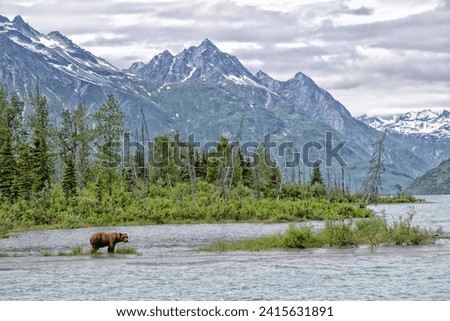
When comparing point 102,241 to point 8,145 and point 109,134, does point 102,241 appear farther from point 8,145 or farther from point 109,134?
point 109,134

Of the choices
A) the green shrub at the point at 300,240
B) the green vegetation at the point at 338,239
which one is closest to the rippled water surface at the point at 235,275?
the green vegetation at the point at 338,239

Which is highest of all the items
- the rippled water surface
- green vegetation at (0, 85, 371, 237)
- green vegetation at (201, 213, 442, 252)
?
green vegetation at (0, 85, 371, 237)

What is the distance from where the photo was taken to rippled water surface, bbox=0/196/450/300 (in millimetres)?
34594

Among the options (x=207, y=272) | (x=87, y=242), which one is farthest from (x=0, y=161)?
(x=207, y=272)

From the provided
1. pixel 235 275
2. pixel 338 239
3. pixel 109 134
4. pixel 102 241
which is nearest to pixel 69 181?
pixel 109 134

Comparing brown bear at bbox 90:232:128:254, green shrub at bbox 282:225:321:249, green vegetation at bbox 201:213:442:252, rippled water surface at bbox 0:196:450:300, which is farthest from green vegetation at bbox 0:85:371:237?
green shrub at bbox 282:225:321:249

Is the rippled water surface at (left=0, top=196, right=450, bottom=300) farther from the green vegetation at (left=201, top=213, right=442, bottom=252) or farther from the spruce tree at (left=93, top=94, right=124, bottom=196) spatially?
the spruce tree at (left=93, top=94, right=124, bottom=196)

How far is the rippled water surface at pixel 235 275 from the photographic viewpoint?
34594 mm

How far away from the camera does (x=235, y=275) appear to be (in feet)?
132
